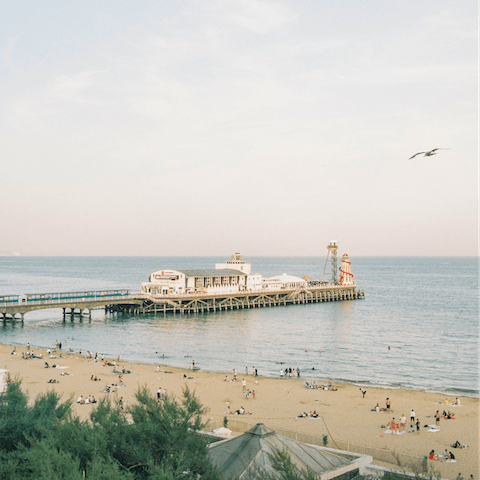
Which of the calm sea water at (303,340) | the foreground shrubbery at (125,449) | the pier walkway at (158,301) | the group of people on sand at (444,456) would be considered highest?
the foreground shrubbery at (125,449)

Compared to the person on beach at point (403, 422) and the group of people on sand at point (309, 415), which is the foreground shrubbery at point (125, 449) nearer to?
the group of people on sand at point (309, 415)

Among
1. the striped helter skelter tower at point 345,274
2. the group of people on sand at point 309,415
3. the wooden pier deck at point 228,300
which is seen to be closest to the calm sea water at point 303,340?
the wooden pier deck at point 228,300

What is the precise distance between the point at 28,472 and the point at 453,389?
33.0m

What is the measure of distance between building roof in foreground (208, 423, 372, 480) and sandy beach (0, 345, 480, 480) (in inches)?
271

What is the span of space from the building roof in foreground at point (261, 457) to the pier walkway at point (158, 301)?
5443 centimetres

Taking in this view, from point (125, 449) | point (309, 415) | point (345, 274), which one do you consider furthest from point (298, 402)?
point (345, 274)

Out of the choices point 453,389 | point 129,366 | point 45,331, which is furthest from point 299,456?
point 45,331

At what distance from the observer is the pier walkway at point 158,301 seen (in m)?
64.9

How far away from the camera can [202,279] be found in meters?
80.9

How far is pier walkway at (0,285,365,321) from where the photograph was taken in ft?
213

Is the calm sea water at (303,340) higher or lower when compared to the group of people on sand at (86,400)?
lower

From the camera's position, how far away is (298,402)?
1266 inches

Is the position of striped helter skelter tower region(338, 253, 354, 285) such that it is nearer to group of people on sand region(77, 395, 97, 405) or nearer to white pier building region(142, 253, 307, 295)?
white pier building region(142, 253, 307, 295)

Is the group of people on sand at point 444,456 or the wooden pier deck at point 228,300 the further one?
the wooden pier deck at point 228,300
